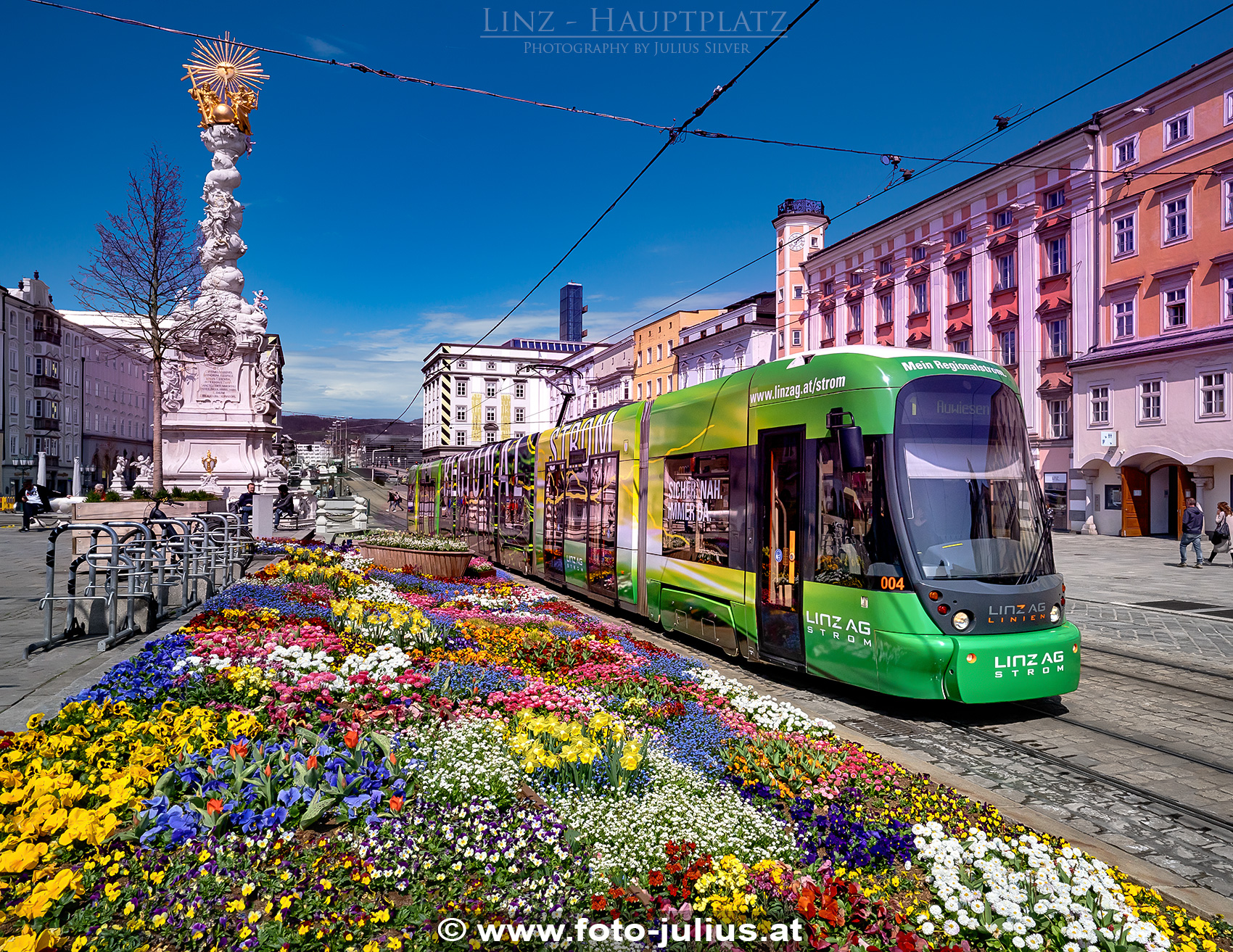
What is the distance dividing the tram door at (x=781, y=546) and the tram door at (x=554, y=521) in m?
7.53

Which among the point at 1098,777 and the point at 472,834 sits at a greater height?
the point at 472,834

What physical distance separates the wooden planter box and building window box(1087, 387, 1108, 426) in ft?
89.3

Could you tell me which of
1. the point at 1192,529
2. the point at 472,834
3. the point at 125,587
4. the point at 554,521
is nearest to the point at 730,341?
the point at 1192,529

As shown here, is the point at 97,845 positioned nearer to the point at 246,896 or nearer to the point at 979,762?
the point at 246,896

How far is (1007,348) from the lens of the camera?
37219 mm

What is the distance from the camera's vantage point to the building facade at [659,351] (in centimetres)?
6216

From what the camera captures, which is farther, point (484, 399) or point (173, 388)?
point (484, 399)

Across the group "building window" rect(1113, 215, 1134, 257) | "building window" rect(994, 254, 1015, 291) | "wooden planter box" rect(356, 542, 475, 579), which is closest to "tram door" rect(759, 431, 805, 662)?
"wooden planter box" rect(356, 542, 475, 579)

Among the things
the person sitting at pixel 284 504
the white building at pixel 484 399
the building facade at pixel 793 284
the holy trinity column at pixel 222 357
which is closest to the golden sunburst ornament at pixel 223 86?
the holy trinity column at pixel 222 357

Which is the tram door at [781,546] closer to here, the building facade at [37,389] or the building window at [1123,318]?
the building window at [1123,318]

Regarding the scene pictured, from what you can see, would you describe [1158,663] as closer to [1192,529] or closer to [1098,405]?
[1192,529]

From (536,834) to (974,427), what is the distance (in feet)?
18.8

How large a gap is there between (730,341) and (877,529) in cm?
4836

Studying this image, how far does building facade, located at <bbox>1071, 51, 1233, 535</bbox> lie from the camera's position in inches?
1150
